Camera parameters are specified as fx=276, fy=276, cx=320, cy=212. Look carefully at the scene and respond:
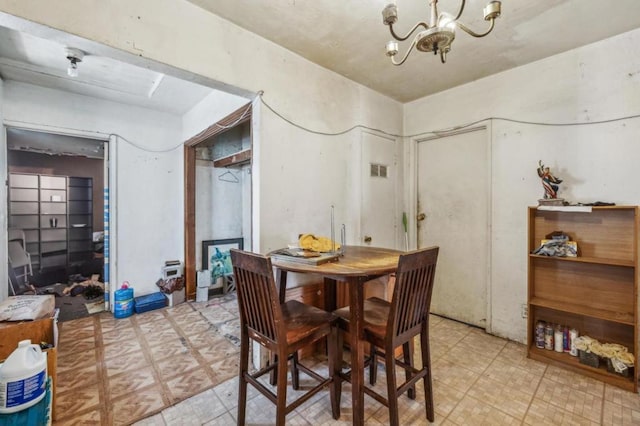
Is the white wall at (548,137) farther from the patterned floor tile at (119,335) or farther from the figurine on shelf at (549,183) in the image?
the patterned floor tile at (119,335)

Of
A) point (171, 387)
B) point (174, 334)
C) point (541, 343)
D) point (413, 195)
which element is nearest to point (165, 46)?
point (171, 387)

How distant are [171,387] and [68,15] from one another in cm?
235

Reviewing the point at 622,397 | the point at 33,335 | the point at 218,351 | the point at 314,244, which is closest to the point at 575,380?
the point at 622,397

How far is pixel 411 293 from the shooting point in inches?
57.7

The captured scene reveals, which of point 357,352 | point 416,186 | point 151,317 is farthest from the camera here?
point 416,186

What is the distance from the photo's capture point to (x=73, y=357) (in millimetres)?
2369

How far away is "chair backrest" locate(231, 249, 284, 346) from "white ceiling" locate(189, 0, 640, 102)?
1.67 metres

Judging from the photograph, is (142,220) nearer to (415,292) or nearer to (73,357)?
(73,357)

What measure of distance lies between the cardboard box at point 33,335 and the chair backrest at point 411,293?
196cm

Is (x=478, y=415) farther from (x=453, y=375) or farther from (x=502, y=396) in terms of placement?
(x=453, y=375)

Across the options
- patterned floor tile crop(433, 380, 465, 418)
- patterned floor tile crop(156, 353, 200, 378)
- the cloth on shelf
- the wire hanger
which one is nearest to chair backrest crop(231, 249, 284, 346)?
patterned floor tile crop(156, 353, 200, 378)

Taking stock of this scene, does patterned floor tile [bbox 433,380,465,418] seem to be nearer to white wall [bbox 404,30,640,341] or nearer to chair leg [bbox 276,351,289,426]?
chair leg [bbox 276,351,289,426]

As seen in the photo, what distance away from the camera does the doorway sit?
446cm

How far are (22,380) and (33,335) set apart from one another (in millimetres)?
614
